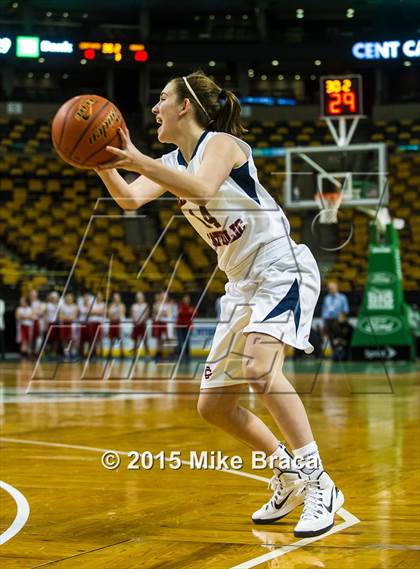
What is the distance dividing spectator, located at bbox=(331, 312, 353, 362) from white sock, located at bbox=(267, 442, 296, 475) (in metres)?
14.8

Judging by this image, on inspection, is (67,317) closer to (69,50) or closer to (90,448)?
(69,50)

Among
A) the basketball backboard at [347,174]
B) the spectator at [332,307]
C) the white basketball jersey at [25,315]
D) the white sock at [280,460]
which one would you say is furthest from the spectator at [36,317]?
the white sock at [280,460]

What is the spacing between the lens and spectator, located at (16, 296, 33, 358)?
21.7m

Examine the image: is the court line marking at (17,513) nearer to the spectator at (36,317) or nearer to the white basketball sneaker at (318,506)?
the white basketball sneaker at (318,506)

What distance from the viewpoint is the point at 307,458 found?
396 centimetres

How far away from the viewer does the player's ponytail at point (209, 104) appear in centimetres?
402

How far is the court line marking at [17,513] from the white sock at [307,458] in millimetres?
1141

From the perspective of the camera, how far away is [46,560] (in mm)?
3365

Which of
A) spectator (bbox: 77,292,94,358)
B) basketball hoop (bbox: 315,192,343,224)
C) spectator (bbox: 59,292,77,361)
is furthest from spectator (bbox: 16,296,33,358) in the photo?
basketball hoop (bbox: 315,192,343,224)

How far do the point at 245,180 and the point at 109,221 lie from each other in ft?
78.1

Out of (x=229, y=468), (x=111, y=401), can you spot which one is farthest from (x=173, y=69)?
(x=229, y=468)

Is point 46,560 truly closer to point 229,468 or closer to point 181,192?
point 181,192

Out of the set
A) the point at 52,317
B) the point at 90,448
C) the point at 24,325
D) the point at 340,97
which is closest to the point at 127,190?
the point at 90,448

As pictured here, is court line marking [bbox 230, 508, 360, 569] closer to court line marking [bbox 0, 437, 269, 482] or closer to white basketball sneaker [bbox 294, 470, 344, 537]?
white basketball sneaker [bbox 294, 470, 344, 537]
